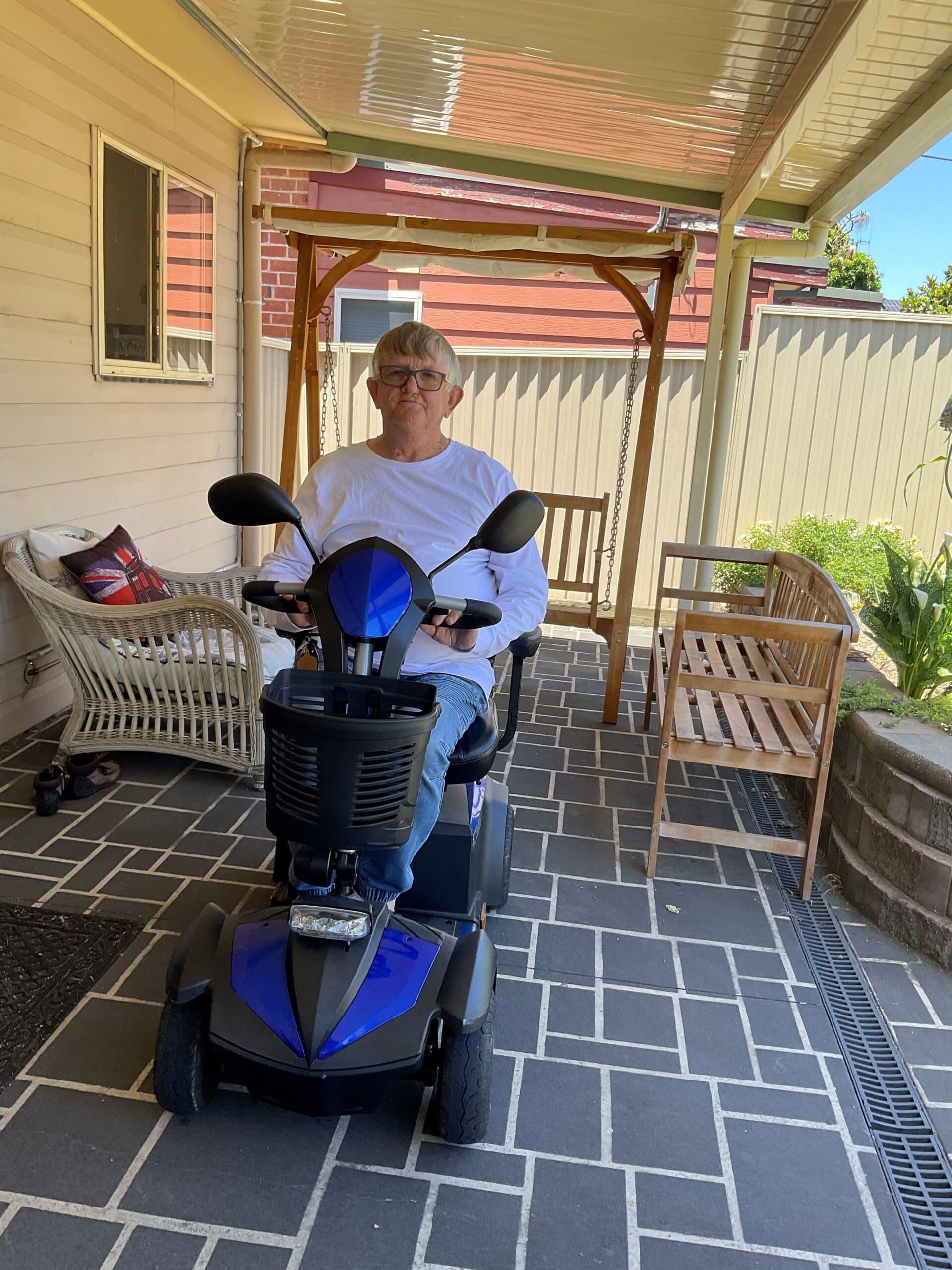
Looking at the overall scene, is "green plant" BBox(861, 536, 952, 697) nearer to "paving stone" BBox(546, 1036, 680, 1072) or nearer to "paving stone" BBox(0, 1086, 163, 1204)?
"paving stone" BBox(546, 1036, 680, 1072)

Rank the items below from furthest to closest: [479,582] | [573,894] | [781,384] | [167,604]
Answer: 1. [781,384]
2. [167,604]
3. [573,894]
4. [479,582]

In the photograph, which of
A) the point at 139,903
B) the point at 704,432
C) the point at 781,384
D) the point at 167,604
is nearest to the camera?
the point at 139,903

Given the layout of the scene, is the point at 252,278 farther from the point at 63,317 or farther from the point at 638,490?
the point at 638,490

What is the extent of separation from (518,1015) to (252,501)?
142 cm

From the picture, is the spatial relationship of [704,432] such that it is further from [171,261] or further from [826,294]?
[826,294]

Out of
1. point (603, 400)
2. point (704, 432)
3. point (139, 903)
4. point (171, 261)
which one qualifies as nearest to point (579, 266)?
point (704, 432)

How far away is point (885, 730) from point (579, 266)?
2843mm

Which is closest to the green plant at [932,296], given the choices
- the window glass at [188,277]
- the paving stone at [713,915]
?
the window glass at [188,277]

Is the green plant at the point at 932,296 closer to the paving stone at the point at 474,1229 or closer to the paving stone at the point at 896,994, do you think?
the paving stone at the point at 896,994

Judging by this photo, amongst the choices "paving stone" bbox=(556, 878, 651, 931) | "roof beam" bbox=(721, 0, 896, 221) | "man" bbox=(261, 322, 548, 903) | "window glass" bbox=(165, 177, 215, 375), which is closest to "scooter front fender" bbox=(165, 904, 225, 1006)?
"man" bbox=(261, 322, 548, 903)

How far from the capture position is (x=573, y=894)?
120 inches

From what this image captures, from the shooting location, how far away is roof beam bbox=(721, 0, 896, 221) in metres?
2.62

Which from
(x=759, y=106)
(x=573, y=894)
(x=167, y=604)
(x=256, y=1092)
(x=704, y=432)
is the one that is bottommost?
(x=573, y=894)

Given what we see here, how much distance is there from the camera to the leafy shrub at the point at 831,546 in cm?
618
